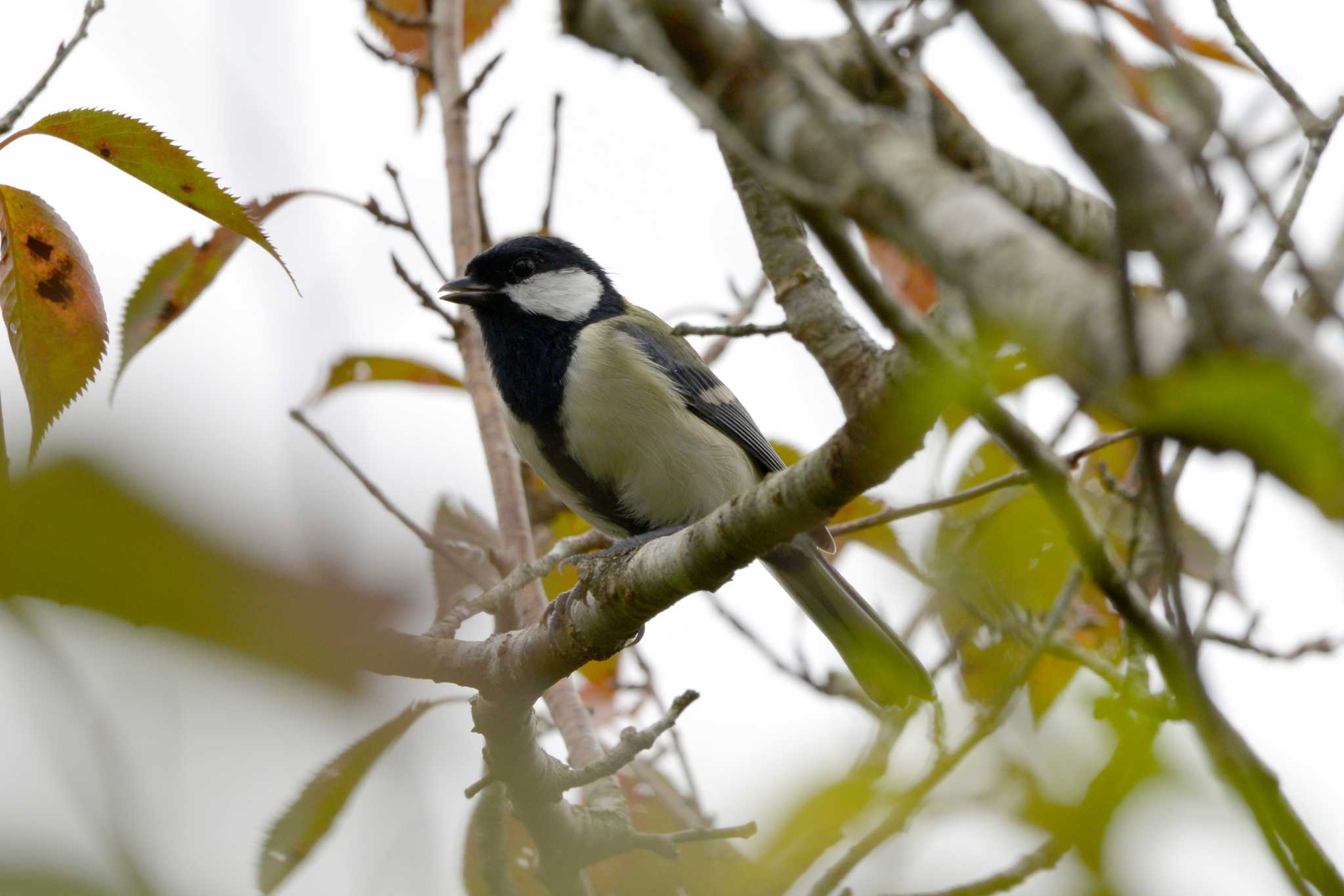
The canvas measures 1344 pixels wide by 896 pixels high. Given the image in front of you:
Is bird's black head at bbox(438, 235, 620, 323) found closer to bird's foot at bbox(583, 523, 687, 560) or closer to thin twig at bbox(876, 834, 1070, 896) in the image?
bird's foot at bbox(583, 523, 687, 560)

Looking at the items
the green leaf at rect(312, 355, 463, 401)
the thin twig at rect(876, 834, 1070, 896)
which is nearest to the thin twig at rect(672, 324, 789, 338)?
the thin twig at rect(876, 834, 1070, 896)

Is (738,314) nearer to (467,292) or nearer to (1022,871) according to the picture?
(467,292)

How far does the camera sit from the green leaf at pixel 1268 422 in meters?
0.82

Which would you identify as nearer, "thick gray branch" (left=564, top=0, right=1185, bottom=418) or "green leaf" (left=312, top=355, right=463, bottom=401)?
"thick gray branch" (left=564, top=0, right=1185, bottom=418)

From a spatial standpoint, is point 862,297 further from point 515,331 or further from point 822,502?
point 515,331

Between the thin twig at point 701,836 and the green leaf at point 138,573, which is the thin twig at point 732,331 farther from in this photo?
the green leaf at point 138,573

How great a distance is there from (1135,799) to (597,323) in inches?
132

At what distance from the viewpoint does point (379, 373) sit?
3.88m

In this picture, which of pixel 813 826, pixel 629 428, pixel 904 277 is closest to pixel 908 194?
pixel 813 826

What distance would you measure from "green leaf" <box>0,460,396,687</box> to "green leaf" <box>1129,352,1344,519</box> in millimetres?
598

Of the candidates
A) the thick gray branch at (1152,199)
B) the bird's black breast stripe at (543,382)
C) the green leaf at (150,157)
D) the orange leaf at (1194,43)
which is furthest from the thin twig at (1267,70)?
the bird's black breast stripe at (543,382)

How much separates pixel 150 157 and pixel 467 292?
6.67 feet

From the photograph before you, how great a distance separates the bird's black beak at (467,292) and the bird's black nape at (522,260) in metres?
0.03

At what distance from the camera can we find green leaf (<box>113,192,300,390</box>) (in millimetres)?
2998
